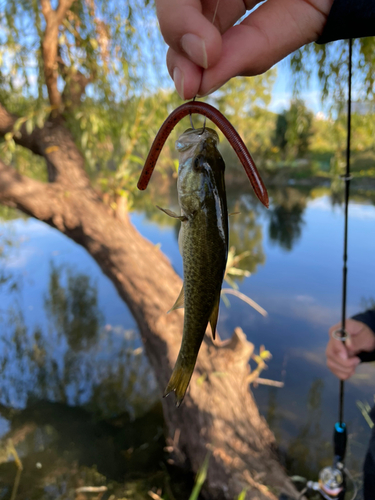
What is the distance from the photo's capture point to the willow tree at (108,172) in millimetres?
2309

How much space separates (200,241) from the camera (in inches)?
27.4

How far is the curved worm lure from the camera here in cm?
54

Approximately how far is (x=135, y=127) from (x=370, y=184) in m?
6.24

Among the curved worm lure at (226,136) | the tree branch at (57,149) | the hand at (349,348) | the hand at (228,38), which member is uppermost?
the tree branch at (57,149)

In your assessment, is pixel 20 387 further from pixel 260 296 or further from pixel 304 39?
pixel 304 39

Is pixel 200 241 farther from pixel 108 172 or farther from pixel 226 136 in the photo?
pixel 108 172

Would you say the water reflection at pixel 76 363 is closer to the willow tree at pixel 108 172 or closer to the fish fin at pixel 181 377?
the willow tree at pixel 108 172

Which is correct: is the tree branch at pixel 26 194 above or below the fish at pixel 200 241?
above

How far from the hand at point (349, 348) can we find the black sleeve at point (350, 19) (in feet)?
3.78

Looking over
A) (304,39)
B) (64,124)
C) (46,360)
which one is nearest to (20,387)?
(46,360)

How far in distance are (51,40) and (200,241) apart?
2763mm

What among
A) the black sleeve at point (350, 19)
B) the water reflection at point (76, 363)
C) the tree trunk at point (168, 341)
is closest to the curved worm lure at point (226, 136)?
the black sleeve at point (350, 19)

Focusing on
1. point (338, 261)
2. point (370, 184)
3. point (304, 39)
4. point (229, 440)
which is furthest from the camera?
point (370, 184)

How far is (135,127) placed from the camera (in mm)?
2855
